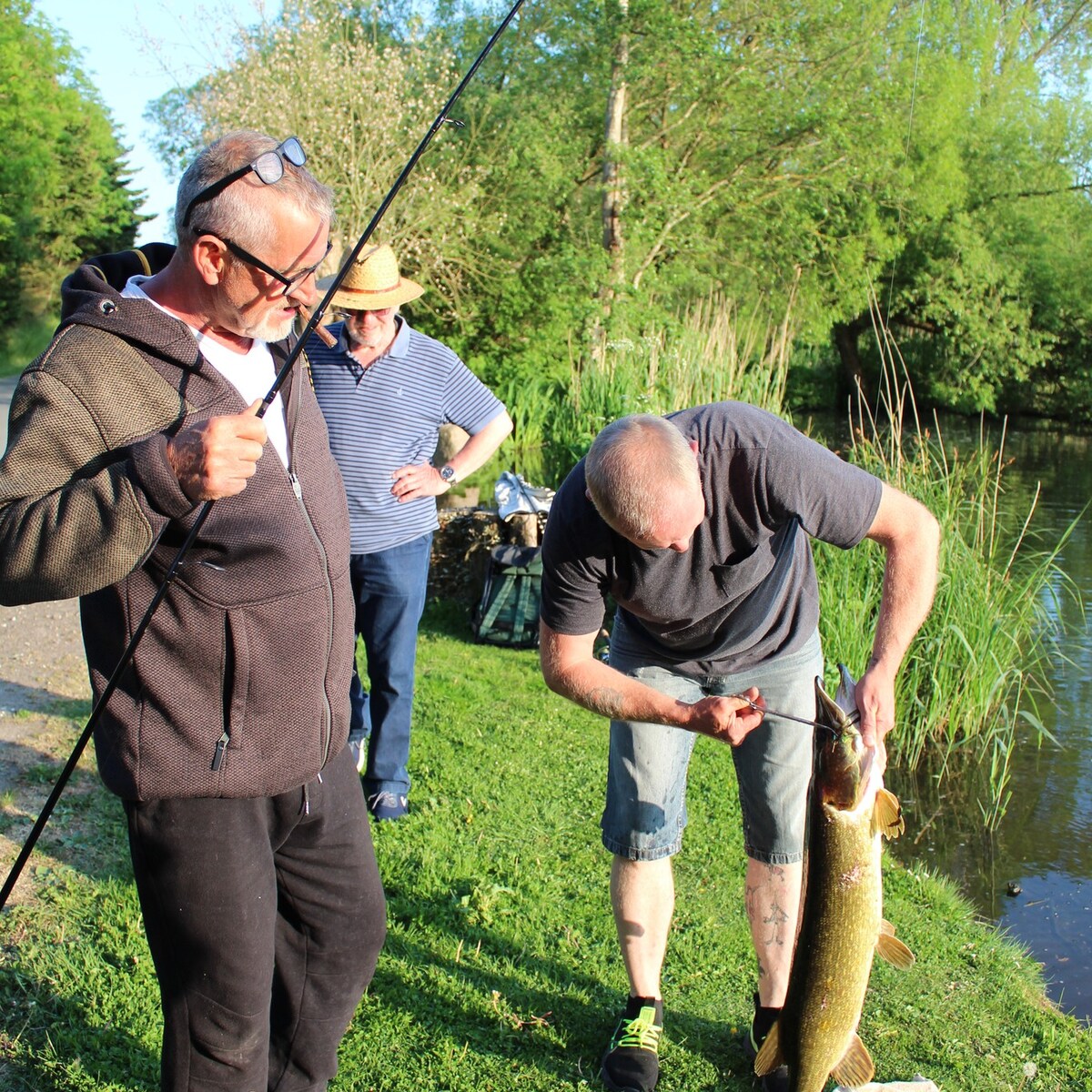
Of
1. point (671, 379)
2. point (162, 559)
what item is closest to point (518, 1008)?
point (162, 559)

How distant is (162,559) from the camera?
2.00m

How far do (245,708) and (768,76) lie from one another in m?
21.2

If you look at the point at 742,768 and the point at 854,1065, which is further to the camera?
the point at 742,768

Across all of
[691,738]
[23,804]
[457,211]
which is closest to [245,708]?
[691,738]

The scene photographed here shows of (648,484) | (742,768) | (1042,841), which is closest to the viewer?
(648,484)

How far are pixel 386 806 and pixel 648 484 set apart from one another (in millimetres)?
2471

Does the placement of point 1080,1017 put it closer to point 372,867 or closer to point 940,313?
point 372,867

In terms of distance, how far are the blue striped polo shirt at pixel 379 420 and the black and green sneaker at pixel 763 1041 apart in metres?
2.31

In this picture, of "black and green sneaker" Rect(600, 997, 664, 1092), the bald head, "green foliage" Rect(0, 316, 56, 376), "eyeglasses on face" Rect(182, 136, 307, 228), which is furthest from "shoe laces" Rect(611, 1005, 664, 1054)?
"green foliage" Rect(0, 316, 56, 376)

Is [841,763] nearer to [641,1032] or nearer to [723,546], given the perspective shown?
[723,546]

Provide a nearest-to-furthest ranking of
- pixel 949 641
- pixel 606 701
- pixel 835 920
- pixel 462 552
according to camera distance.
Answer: pixel 835 920 < pixel 606 701 < pixel 949 641 < pixel 462 552

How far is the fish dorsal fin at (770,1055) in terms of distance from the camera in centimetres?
269

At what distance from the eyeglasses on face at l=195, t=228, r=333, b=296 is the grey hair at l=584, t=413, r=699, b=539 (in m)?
0.81

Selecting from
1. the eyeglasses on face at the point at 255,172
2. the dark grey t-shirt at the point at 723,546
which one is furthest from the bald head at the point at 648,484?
the eyeglasses on face at the point at 255,172
